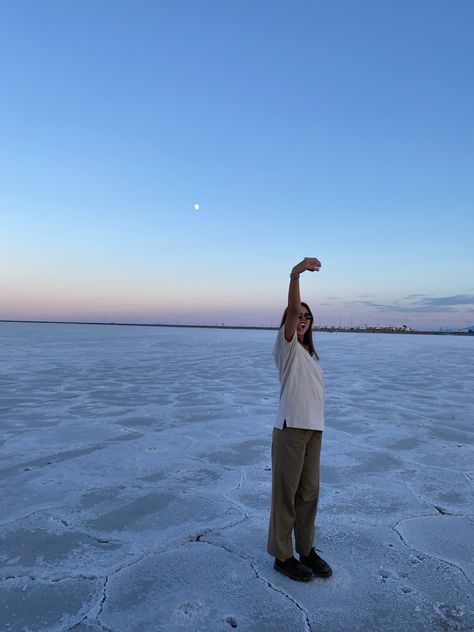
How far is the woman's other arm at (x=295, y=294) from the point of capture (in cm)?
241

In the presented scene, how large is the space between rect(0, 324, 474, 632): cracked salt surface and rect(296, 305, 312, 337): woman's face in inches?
57.3

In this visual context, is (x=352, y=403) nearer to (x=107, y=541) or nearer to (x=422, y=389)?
(x=422, y=389)

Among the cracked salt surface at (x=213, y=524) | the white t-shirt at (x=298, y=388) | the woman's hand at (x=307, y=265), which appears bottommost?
the cracked salt surface at (x=213, y=524)

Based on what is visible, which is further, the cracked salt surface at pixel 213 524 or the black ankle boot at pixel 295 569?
the black ankle boot at pixel 295 569

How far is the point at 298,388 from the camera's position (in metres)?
2.59

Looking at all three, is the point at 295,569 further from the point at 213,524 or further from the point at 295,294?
the point at 295,294

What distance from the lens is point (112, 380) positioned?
11.2 m

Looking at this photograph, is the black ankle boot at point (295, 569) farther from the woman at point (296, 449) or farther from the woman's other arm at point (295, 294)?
the woman's other arm at point (295, 294)

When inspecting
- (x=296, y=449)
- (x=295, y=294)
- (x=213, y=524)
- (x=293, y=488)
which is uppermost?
(x=295, y=294)

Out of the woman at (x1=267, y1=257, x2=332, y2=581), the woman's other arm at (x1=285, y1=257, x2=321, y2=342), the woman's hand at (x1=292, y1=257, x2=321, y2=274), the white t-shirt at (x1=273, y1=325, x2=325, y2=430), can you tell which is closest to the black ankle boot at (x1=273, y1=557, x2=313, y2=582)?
the woman at (x1=267, y1=257, x2=332, y2=581)

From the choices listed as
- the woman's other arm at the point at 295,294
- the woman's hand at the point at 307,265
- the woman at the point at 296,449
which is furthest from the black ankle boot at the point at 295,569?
the woman's hand at the point at 307,265

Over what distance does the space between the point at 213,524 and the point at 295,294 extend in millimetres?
1912

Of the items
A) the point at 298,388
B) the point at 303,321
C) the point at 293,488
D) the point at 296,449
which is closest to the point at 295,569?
the point at 293,488

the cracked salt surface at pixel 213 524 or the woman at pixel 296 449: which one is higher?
the woman at pixel 296 449
